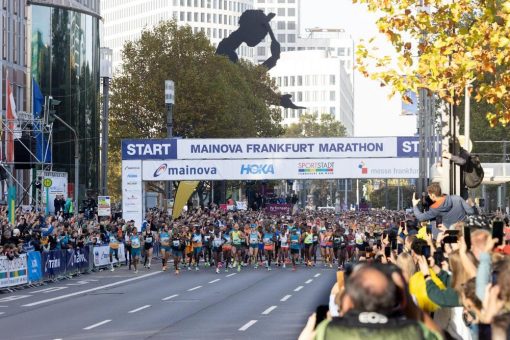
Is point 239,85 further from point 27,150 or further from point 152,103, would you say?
point 27,150

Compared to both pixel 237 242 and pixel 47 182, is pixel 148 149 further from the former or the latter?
pixel 237 242

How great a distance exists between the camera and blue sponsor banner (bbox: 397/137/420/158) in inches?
2016

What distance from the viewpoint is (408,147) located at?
51.4 metres

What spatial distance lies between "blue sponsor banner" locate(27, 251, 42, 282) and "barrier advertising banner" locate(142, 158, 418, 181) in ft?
55.6

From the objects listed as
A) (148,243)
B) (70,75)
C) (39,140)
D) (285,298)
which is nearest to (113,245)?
(148,243)

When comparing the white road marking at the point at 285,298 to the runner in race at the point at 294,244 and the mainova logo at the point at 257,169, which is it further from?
the mainova logo at the point at 257,169

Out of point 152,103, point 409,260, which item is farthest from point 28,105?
point 409,260

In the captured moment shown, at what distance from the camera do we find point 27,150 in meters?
47.9

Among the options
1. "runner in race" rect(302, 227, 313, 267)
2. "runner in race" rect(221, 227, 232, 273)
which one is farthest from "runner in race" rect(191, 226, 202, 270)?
"runner in race" rect(302, 227, 313, 267)

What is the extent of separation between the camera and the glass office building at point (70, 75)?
7544cm

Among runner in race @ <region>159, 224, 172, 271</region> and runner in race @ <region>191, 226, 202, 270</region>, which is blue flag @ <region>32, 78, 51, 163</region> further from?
runner in race @ <region>191, 226, 202, 270</region>

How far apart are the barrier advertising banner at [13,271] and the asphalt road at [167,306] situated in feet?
1.42

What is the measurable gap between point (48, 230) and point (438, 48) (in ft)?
69.1

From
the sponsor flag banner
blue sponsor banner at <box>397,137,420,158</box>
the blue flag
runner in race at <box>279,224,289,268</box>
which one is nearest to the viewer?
runner in race at <box>279,224,289,268</box>
